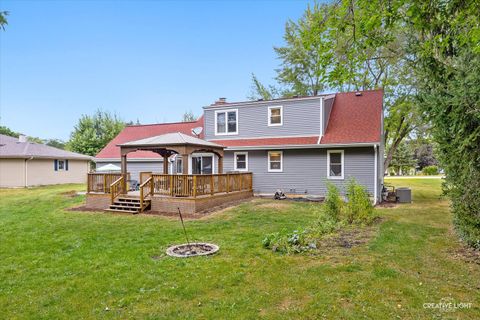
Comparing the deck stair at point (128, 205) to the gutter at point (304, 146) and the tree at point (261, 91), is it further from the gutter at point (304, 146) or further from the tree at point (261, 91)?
the tree at point (261, 91)

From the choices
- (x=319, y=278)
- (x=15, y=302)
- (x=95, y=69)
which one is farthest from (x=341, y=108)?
(x=95, y=69)

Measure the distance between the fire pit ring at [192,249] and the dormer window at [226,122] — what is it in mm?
11046

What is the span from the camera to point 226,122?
1742 cm

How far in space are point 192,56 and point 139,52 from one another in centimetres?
419

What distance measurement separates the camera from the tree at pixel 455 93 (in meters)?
5.11

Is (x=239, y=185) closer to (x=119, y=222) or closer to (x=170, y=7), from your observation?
(x=119, y=222)

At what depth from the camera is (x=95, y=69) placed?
2928 centimetres

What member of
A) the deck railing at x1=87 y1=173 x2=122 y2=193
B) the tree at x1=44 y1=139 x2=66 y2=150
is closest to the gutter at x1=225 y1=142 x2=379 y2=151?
the deck railing at x1=87 y1=173 x2=122 y2=193

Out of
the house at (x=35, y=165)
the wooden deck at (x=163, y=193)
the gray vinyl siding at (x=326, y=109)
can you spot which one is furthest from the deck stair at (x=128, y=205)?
the house at (x=35, y=165)

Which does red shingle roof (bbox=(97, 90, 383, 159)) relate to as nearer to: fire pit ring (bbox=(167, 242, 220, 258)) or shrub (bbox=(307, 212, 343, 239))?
shrub (bbox=(307, 212, 343, 239))

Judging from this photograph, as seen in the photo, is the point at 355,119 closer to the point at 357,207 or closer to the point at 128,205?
the point at 357,207

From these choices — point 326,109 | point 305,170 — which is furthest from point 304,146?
point 326,109

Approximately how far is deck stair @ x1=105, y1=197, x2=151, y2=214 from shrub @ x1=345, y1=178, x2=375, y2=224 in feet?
23.7

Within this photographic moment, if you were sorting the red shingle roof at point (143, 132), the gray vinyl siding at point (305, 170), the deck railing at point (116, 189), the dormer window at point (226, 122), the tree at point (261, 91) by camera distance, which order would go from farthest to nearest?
1. the tree at point (261, 91)
2. the red shingle roof at point (143, 132)
3. the dormer window at point (226, 122)
4. the gray vinyl siding at point (305, 170)
5. the deck railing at point (116, 189)
